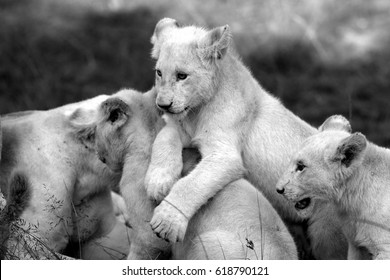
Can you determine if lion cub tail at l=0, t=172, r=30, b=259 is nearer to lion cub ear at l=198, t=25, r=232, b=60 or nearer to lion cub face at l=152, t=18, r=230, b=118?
lion cub face at l=152, t=18, r=230, b=118

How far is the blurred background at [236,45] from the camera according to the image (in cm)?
1219

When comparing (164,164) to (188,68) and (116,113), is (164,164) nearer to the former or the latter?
(116,113)

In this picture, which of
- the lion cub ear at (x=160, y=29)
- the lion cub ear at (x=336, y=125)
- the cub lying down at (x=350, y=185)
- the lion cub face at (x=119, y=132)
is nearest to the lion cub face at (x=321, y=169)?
the cub lying down at (x=350, y=185)

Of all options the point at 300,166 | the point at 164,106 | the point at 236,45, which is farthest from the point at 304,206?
the point at 236,45

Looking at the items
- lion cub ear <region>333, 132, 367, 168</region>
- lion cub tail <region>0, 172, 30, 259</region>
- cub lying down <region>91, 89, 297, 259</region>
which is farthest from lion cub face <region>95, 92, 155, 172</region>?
lion cub ear <region>333, 132, 367, 168</region>

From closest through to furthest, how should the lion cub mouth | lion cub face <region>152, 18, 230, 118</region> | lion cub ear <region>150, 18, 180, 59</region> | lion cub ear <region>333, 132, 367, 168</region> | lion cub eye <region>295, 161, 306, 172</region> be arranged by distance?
1. lion cub ear <region>333, 132, 367, 168</region>
2. lion cub eye <region>295, 161, 306, 172</region>
3. the lion cub mouth
4. lion cub face <region>152, 18, 230, 118</region>
5. lion cub ear <region>150, 18, 180, 59</region>

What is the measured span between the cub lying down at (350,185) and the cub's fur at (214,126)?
0.61m

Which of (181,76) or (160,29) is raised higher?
(160,29)

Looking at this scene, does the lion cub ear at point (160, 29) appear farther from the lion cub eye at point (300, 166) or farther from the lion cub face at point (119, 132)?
the lion cub eye at point (300, 166)

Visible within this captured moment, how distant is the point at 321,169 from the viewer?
19.6 ft

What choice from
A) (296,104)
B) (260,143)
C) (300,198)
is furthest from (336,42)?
(300,198)

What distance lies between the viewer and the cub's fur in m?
6.30

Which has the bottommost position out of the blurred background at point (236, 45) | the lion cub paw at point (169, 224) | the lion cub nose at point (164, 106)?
the lion cub paw at point (169, 224)

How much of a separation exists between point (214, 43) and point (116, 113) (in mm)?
878
